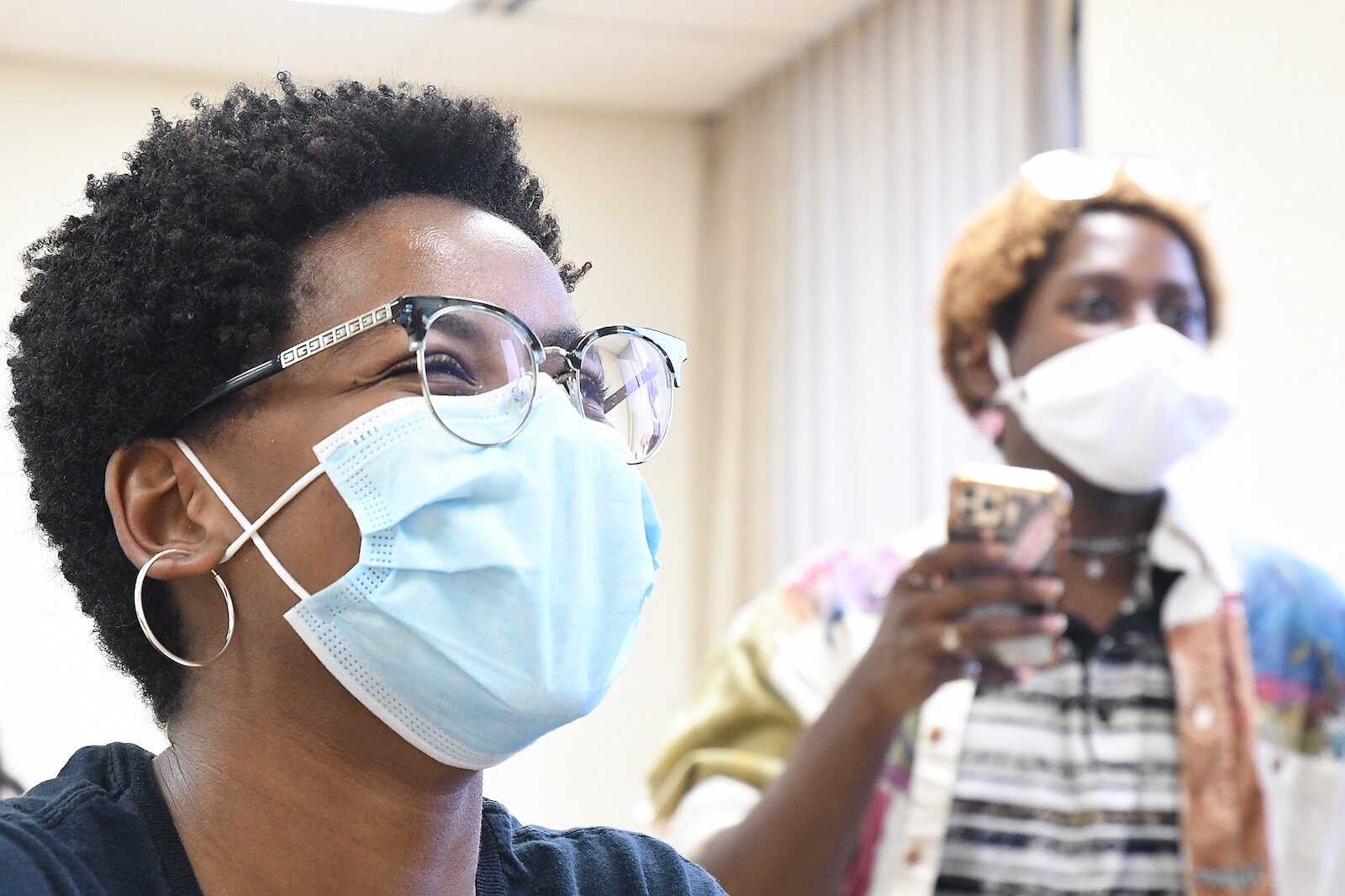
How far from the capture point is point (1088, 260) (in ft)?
6.63

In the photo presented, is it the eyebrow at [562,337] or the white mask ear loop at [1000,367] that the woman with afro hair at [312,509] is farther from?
the white mask ear loop at [1000,367]

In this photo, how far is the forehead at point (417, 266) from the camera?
1142 millimetres

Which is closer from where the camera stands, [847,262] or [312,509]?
[312,509]

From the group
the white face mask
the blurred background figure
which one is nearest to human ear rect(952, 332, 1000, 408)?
the white face mask

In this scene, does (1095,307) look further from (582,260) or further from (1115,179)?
(582,260)

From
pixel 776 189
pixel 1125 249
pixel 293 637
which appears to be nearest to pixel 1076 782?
pixel 1125 249

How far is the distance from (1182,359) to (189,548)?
4.46 ft

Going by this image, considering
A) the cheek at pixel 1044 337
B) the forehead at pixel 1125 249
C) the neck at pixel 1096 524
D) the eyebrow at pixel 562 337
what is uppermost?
the forehead at pixel 1125 249

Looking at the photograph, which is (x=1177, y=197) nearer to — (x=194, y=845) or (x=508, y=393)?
(x=508, y=393)

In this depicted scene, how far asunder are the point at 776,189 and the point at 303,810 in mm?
3540

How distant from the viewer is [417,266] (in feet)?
3.79

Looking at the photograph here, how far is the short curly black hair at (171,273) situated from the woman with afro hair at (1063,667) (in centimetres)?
87

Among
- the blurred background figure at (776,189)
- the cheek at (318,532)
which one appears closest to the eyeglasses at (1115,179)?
the blurred background figure at (776,189)

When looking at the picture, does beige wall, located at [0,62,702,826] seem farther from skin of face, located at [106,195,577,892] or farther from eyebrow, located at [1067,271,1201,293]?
skin of face, located at [106,195,577,892]
